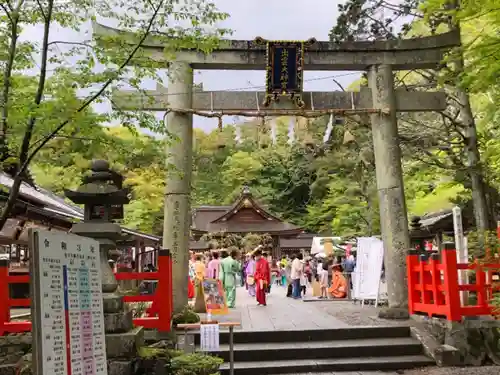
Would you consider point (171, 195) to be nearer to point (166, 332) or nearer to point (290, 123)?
point (166, 332)

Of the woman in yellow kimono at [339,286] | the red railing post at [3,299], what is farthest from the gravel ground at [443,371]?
the woman in yellow kimono at [339,286]

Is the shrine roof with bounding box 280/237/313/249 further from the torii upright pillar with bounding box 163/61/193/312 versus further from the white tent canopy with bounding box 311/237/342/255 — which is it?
the torii upright pillar with bounding box 163/61/193/312

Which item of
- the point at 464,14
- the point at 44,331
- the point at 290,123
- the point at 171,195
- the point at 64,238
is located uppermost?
the point at 290,123

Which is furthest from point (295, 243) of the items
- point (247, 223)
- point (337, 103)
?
point (337, 103)

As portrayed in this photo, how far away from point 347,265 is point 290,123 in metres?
43.9

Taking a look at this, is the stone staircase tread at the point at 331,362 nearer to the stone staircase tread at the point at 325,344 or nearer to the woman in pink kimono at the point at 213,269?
the stone staircase tread at the point at 325,344

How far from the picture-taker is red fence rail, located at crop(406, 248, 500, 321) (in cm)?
880

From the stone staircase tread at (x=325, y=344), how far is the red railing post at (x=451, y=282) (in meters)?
0.85

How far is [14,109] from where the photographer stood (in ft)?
18.4

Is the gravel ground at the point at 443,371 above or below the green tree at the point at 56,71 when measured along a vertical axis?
below

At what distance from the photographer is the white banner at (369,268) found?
13.0 metres

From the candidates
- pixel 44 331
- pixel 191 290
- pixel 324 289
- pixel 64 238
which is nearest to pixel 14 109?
pixel 64 238

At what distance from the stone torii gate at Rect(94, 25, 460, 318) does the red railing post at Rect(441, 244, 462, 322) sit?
1.71 m

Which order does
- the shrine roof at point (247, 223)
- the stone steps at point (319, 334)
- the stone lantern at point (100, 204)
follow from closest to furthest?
the stone lantern at point (100, 204), the stone steps at point (319, 334), the shrine roof at point (247, 223)
